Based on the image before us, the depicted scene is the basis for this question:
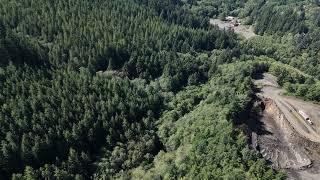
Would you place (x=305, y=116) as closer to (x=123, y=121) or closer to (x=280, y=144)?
(x=280, y=144)

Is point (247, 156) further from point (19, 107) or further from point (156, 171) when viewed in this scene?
point (19, 107)

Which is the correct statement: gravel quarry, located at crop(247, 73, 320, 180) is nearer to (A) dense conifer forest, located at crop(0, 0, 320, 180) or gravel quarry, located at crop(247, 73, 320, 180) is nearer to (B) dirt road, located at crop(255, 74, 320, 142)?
(B) dirt road, located at crop(255, 74, 320, 142)

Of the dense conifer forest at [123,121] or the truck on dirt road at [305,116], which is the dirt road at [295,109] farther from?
the dense conifer forest at [123,121]

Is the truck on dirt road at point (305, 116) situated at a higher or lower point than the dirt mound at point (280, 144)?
higher

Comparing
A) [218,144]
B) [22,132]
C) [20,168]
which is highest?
[218,144]

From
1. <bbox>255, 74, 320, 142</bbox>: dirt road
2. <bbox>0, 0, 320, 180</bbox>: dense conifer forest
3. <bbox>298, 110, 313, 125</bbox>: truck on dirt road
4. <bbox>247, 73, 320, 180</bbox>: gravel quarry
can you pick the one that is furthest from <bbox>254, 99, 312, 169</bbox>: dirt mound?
<bbox>0, 0, 320, 180</bbox>: dense conifer forest

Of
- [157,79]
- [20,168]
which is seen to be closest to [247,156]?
[20,168]

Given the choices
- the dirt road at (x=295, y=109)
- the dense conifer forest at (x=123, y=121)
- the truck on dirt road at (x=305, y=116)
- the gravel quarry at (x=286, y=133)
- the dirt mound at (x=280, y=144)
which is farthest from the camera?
the truck on dirt road at (x=305, y=116)

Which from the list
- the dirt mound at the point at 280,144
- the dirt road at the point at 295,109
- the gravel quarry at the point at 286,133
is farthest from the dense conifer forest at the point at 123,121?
the dirt mound at the point at 280,144

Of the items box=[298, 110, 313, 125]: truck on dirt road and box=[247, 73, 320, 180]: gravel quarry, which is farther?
box=[298, 110, 313, 125]: truck on dirt road
